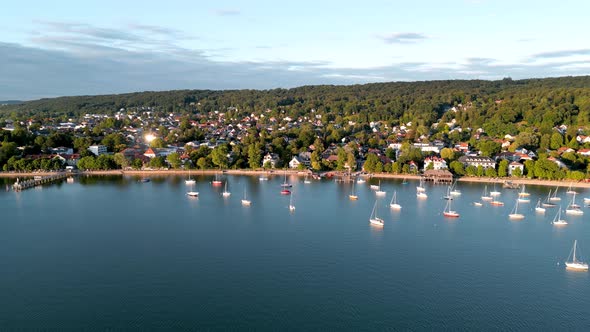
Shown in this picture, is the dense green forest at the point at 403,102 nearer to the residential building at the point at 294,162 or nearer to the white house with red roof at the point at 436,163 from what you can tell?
the white house with red roof at the point at 436,163

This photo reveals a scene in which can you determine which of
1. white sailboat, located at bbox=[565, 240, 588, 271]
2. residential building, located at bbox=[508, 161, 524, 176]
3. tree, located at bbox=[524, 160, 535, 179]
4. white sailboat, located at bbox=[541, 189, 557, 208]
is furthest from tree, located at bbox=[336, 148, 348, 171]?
white sailboat, located at bbox=[565, 240, 588, 271]

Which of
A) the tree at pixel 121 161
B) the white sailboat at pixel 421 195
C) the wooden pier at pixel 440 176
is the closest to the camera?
the white sailboat at pixel 421 195

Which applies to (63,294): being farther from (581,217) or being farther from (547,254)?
(581,217)

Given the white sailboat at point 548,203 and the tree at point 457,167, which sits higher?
the tree at point 457,167

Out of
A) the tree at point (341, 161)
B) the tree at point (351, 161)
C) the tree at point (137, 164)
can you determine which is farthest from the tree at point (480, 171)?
the tree at point (137, 164)

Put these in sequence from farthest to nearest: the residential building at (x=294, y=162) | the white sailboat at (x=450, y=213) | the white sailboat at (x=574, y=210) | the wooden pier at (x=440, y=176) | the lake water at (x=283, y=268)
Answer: the residential building at (x=294, y=162)
the wooden pier at (x=440, y=176)
the white sailboat at (x=574, y=210)
the white sailboat at (x=450, y=213)
the lake water at (x=283, y=268)

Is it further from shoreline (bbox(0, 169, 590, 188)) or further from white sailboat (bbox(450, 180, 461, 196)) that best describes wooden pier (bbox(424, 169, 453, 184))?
white sailboat (bbox(450, 180, 461, 196))
